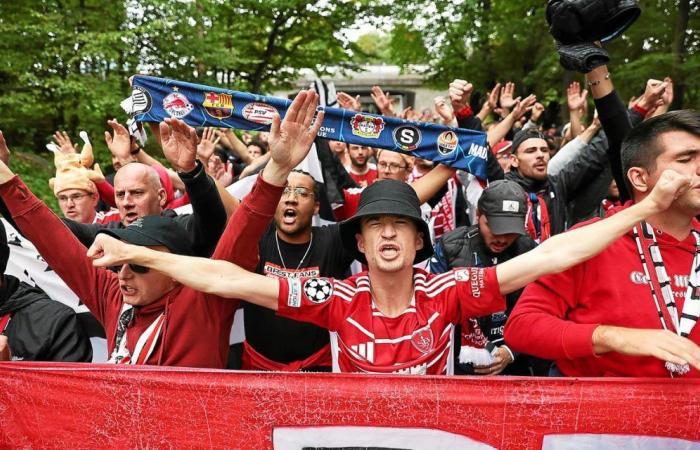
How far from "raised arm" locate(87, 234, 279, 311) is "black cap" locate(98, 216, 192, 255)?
0.17 meters

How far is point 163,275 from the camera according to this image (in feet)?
9.82

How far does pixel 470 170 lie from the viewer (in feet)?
14.7

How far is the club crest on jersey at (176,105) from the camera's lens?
4246 millimetres

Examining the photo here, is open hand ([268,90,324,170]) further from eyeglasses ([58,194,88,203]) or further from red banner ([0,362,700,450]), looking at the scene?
eyeglasses ([58,194,88,203])

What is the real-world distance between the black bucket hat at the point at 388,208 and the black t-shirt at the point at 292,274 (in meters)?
0.62

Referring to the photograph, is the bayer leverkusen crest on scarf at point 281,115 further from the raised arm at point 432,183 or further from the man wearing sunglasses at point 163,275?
the man wearing sunglasses at point 163,275

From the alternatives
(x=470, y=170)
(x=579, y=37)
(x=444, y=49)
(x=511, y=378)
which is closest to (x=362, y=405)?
(x=511, y=378)

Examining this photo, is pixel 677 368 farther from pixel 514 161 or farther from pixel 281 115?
pixel 514 161

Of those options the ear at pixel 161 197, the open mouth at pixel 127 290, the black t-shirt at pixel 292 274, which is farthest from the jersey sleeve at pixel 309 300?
the ear at pixel 161 197

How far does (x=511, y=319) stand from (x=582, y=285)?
293 mm

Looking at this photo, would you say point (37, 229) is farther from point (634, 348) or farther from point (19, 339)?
point (634, 348)

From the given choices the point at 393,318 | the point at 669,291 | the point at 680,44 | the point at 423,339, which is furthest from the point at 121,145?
the point at 680,44

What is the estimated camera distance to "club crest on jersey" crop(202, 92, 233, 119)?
4.30 m

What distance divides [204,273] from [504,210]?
2.05m
